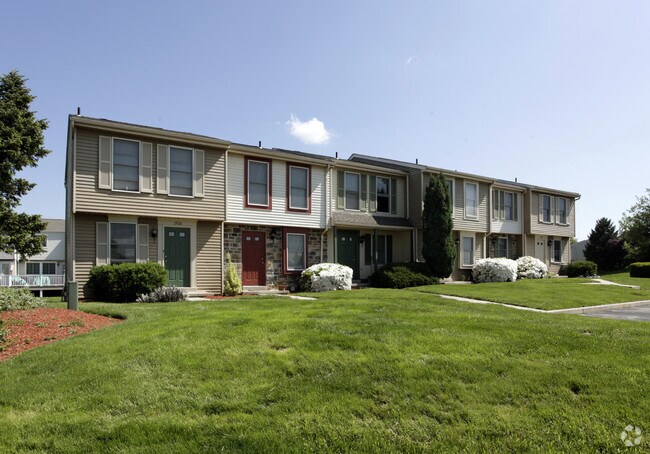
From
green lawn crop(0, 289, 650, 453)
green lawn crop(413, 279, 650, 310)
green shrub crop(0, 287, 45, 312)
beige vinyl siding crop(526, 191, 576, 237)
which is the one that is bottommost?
green lawn crop(413, 279, 650, 310)

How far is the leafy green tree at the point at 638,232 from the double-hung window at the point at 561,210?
1121 cm

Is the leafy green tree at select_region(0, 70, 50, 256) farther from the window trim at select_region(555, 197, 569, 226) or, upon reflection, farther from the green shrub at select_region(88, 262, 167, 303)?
the window trim at select_region(555, 197, 569, 226)

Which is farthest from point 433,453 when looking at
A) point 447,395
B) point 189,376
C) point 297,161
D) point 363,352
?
point 297,161

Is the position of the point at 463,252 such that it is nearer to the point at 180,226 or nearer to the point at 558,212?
the point at 558,212

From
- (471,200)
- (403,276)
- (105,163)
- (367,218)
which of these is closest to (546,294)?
(403,276)

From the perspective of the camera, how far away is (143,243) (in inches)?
613

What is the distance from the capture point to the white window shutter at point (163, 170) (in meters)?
15.7

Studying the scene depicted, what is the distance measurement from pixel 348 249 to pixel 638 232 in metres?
30.9

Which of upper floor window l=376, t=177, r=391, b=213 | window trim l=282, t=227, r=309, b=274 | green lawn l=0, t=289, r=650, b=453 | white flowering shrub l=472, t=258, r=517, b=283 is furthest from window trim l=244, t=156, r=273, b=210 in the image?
white flowering shrub l=472, t=258, r=517, b=283

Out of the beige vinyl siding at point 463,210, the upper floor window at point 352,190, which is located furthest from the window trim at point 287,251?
the beige vinyl siding at point 463,210

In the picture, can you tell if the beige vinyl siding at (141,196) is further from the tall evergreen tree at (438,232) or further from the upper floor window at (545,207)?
the upper floor window at (545,207)

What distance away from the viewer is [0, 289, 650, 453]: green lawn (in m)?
3.91

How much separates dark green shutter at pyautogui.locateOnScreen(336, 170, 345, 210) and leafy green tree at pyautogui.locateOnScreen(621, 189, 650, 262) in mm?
29885

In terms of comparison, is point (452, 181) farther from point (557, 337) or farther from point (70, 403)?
point (70, 403)
